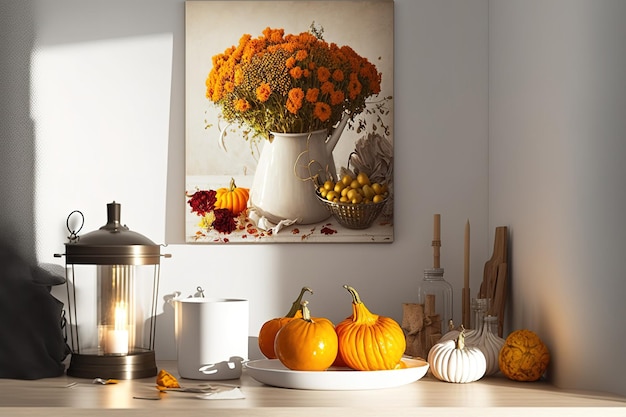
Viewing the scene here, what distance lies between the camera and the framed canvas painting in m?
1.89

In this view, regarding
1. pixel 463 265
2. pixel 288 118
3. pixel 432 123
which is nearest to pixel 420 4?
pixel 432 123

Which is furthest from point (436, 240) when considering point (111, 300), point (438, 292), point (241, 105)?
point (111, 300)

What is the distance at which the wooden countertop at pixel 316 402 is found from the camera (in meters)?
1.26

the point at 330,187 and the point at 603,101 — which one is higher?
the point at 603,101

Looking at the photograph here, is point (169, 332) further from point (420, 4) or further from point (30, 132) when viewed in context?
point (420, 4)

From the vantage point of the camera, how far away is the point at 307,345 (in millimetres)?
1453

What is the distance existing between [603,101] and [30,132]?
126 centimetres

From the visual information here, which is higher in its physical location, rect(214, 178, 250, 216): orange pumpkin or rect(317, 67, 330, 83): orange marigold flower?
rect(317, 67, 330, 83): orange marigold flower

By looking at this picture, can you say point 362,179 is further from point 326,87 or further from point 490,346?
point 490,346

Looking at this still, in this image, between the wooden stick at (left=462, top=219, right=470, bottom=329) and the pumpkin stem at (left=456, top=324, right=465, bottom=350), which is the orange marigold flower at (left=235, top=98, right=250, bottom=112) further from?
the pumpkin stem at (left=456, top=324, right=465, bottom=350)

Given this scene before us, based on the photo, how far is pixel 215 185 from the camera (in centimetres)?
190

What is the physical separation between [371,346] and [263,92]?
0.70m

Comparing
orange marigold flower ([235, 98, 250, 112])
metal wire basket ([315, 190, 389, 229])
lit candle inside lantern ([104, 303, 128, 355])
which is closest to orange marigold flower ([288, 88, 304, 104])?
orange marigold flower ([235, 98, 250, 112])

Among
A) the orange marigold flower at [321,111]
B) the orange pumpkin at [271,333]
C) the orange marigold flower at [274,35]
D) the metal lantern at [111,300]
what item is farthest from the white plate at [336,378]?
the orange marigold flower at [274,35]
